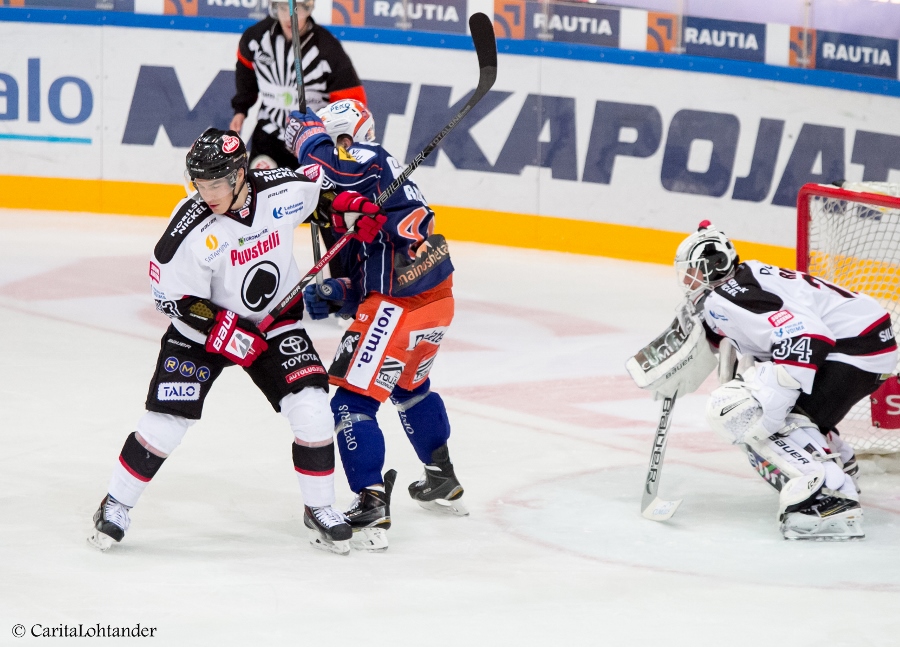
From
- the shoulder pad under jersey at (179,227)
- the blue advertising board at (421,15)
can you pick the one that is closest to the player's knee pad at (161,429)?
the shoulder pad under jersey at (179,227)

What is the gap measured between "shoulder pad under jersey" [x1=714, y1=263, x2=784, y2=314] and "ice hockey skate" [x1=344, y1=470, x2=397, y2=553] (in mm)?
1083

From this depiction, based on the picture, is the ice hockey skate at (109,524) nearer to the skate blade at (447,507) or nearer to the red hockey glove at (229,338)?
the red hockey glove at (229,338)

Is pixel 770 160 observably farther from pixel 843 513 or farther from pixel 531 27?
pixel 843 513

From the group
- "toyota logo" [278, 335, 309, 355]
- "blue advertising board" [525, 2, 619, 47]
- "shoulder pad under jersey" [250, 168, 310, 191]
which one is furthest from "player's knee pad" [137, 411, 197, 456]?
"blue advertising board" [525, 2, 619, 47]

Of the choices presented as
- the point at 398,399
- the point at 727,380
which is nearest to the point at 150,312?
the point at 398,399

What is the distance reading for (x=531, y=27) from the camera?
8492 mm

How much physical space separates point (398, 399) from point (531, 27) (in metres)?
4.74

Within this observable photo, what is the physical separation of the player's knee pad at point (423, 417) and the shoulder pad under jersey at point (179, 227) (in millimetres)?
829

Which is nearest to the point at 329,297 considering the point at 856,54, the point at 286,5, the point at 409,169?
the point at 409,169

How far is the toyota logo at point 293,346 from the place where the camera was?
377cm

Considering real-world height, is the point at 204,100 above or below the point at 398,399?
above

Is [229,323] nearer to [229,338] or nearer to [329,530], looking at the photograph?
[229,338]

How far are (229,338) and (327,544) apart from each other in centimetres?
62

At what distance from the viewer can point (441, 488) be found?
4199 millimetres
